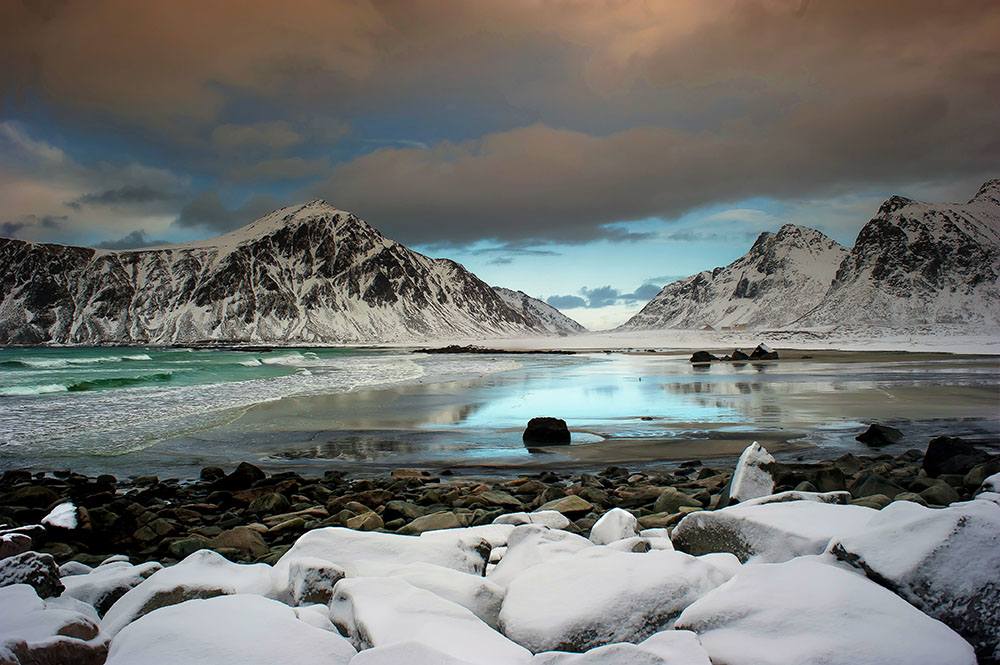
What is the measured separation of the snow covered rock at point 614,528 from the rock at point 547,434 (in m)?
8.26

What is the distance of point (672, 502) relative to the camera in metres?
7.71

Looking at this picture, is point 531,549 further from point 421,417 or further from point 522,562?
point 421,417

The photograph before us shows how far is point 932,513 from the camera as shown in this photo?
13.0ft

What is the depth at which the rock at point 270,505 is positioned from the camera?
8562 millimetres

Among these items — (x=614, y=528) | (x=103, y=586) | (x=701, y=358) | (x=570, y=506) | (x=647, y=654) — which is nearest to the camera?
(x=647, y=654)

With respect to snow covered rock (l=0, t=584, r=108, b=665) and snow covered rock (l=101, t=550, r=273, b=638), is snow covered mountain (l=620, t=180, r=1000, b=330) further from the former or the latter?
snow covered rock (l=0, t=584, r=108, b=665)

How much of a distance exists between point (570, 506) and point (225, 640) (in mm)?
5155

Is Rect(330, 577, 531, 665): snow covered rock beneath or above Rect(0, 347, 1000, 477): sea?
above

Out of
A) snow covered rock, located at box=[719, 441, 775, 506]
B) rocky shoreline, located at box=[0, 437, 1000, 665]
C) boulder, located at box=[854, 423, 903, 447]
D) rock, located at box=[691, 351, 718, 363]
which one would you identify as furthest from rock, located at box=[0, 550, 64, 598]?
rock, located at box=[691, 351, 718, 363]

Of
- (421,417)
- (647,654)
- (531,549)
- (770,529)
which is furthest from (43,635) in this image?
(421,417)

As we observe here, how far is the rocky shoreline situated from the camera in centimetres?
352

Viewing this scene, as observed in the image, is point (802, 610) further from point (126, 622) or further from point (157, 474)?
point (157, 474)

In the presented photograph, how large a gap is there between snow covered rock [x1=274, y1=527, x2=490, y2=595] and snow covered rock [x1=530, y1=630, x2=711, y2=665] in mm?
1796

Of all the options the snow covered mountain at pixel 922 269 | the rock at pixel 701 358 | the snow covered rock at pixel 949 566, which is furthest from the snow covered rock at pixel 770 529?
the snow covered mountain at pixel 922 269
